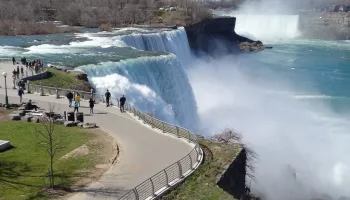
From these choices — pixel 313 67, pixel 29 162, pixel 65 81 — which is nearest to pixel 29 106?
pixel 65 81

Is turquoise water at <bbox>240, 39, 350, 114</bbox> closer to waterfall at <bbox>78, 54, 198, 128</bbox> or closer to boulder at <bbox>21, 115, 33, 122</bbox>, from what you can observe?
waterfall at <bbox>78, 54, 198, 128</bbox>

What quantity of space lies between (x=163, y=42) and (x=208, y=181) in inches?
1672

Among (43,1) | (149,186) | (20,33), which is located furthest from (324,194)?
(43,1)

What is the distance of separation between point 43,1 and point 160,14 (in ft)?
81.2

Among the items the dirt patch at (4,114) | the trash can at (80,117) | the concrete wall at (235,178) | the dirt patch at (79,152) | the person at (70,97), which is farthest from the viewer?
the person at (70,97)

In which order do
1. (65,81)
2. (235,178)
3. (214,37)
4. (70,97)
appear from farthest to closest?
(214,37), (65,81), (70,97), (235,178)

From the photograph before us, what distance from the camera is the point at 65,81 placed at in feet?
97.0

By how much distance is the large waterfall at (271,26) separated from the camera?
127500 millimetres

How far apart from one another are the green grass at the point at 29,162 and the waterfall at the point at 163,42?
33.0 meters

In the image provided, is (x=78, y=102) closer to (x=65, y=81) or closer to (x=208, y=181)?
(x=65, y=81)

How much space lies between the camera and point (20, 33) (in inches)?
2498

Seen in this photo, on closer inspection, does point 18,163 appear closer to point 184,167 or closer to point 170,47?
point 184,167

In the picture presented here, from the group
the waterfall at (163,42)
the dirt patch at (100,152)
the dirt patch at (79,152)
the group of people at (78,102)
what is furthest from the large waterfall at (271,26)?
the dirt patch at (79,152)

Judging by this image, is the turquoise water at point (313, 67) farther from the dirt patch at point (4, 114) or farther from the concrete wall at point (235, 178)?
the dirt patch at point (4, 114)
